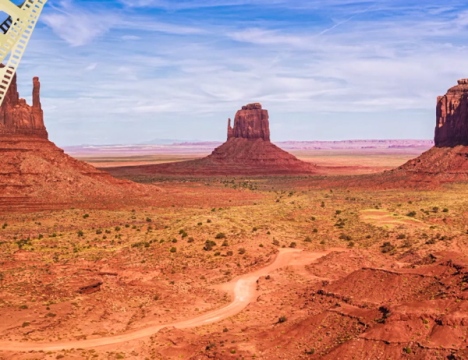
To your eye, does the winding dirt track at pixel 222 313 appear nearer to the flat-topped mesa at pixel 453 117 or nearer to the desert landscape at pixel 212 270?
the desert landscape at pixel 212 270

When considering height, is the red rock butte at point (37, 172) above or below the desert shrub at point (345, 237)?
above

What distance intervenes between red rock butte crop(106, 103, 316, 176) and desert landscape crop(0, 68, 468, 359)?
80.2 meters

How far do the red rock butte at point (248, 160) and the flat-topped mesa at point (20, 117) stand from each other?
80173 millimetres

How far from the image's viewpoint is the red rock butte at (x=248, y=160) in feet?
575

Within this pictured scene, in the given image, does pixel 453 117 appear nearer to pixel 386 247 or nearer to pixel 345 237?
pixel 345 237

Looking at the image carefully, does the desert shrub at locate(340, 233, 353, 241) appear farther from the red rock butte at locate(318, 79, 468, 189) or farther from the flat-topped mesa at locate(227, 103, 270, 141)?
the flat-topped mesa at locate(227, 103, 270, 141)

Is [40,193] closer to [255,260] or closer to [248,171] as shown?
[255,260]

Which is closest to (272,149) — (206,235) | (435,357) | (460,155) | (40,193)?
(460,155)

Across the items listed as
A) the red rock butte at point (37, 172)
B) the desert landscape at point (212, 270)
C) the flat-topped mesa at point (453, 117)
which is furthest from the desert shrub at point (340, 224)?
the flat-topped mesa at point (453, 117)

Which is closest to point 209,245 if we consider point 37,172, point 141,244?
point 141,244

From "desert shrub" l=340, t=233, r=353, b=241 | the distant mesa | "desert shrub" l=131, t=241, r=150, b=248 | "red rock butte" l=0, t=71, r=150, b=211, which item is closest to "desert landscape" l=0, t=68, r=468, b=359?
"red rock butte" l=0, t=71, r=150, b=211

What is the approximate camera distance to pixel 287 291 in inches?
1401

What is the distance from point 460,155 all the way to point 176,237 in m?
81.8

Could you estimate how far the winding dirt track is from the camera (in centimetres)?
2619
